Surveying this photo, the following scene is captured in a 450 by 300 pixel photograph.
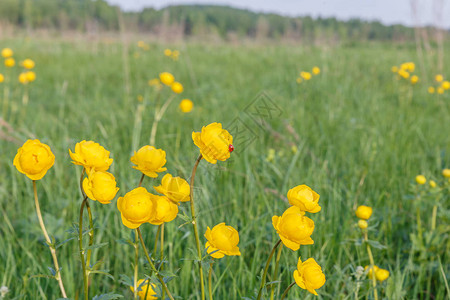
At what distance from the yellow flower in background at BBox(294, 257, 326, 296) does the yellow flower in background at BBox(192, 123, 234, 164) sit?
0.22 m

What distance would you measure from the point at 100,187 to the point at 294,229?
29 centimetres

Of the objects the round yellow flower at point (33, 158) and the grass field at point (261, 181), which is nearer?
the round yellow flower at point (33, 158)

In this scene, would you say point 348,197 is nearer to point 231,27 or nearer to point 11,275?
point 11,275

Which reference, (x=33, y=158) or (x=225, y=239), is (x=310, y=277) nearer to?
(x=225, y=239)

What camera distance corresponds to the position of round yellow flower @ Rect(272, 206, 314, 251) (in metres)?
0.52

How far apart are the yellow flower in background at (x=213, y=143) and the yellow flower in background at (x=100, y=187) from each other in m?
0.14

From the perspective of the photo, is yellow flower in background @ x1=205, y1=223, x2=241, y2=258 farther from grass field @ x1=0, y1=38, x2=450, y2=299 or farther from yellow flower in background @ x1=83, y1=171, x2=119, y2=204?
grass field @ x1=0, y1=38, x2=450, y2=299

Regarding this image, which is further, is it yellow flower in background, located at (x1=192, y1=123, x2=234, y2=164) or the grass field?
the grass field

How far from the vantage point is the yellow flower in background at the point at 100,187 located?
524 millimetres

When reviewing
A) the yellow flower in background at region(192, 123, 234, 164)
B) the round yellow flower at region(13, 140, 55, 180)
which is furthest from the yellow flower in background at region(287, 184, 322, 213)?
the round yellow flower at region(13, 140, 55, 180)

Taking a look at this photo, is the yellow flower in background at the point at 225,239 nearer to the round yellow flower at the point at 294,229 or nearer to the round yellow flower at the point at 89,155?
the round yellow flower at the point at 294,229

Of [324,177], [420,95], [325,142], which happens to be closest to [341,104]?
[325,142]

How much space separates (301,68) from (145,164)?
4117 millimetres

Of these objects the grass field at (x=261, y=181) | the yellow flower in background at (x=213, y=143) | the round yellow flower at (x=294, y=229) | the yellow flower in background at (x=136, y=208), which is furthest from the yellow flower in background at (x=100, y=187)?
the grass field at (x=261, y=181)
